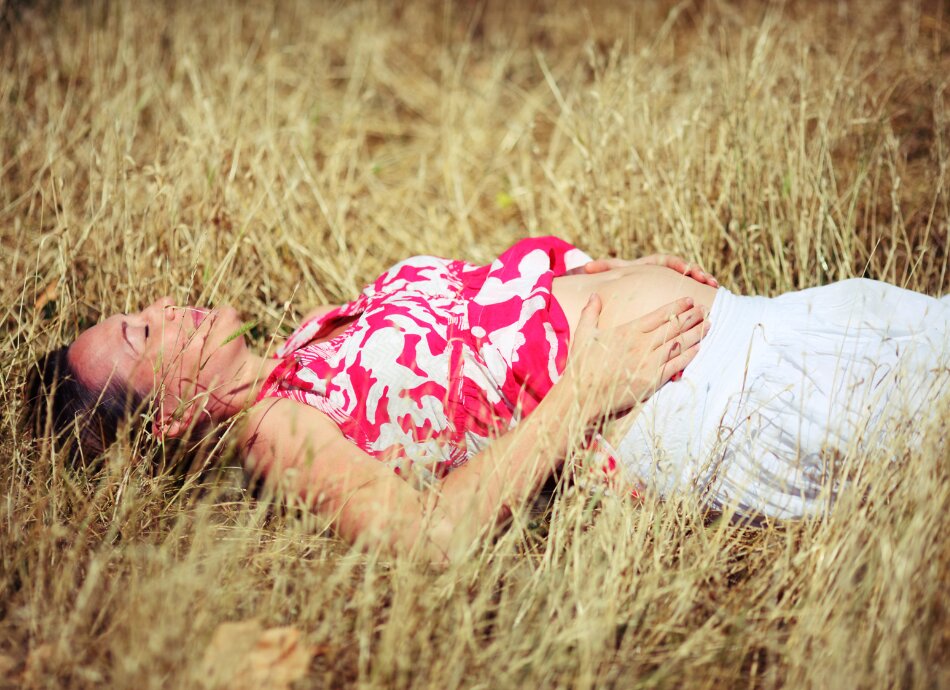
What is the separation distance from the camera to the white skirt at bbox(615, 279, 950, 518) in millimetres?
1591

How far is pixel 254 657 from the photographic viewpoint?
134 centimetres

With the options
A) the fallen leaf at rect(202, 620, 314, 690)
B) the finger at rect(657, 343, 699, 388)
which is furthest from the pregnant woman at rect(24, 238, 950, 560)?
the fallen leaf at rect(202, 620, 314, 690)

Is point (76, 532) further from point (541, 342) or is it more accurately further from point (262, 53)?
point (262, 53)

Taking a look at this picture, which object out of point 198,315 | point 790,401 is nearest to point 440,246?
point 198,315

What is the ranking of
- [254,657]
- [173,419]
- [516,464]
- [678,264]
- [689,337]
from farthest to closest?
[678,264] < [173,419] < [689,337] < [516,464] < [254,657]

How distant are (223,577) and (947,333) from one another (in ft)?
5.12

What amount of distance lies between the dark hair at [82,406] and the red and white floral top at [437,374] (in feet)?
1.10

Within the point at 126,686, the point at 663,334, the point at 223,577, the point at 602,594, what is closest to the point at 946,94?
the point at 663,334

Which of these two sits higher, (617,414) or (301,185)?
(301,185)

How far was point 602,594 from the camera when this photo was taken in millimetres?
1468

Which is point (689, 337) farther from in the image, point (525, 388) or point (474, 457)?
point (474, 457)

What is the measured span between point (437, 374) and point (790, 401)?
77cm

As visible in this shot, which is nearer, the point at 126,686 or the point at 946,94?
the point at 126,686

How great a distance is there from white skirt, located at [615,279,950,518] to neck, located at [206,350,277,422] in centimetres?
88
